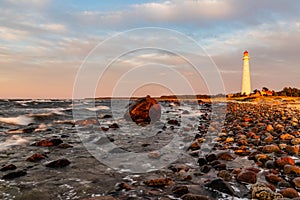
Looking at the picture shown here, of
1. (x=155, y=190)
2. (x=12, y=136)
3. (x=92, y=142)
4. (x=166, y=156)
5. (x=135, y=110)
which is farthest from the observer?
(x=135, y=110)

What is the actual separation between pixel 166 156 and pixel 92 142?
9.77 feet

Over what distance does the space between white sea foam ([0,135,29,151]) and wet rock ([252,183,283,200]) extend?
21.5ft

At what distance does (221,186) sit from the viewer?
3.91 meters

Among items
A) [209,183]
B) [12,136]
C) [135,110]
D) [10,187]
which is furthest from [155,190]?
[135,110]

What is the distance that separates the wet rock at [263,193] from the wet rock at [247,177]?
0.57m

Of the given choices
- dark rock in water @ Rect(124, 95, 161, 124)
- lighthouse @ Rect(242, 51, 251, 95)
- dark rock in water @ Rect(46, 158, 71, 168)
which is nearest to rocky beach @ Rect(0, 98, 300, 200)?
dark rock in water @ Rect(46, 158, 71, 168)

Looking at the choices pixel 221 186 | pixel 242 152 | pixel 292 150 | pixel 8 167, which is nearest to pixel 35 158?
pixel 8 167

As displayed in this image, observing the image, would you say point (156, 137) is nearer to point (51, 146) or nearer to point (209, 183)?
point (51, 146)

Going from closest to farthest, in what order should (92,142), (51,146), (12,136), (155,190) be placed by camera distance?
1. (155,190)
2. (51,146)
3. (92,142)
4. (12,136)

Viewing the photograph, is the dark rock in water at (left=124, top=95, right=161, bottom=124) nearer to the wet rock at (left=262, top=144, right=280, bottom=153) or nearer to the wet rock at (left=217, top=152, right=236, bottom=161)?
the wet rock at (left=262, top=144, right=280, bottom=153)

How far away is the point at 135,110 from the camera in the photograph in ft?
51.6

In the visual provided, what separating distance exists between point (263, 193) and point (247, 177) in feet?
2.62

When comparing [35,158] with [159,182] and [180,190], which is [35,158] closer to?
[159,182]

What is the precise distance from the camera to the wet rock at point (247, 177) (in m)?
4.26
